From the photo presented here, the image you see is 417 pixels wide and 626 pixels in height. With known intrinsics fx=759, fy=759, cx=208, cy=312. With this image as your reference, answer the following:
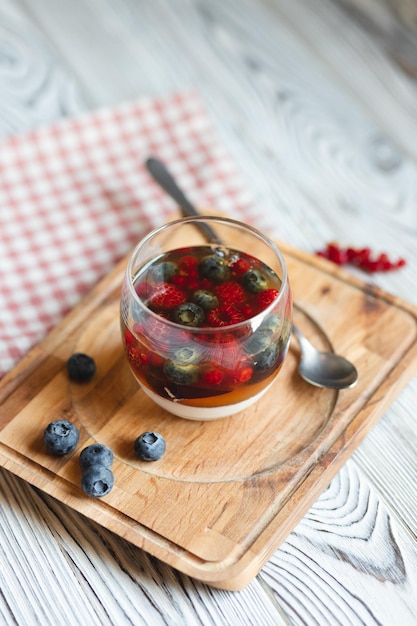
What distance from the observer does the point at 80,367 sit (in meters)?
1.23

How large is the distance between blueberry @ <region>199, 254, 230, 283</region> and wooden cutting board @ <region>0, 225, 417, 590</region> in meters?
0.22

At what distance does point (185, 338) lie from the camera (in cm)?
103

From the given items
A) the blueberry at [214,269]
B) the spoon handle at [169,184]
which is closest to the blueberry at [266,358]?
the blueberry at [214,269]

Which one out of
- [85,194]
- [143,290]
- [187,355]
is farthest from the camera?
[85,194]

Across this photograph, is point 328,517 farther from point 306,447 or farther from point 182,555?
point 182,555

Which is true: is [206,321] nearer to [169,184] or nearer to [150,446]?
[150,446]

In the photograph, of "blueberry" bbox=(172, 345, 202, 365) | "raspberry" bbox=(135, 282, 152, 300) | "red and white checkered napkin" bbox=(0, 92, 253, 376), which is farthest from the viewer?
"red and white checkered napkin" bbox=(0, 92, 253, 376)

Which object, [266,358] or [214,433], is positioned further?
[214,433]

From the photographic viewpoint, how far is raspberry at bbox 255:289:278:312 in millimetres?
1105

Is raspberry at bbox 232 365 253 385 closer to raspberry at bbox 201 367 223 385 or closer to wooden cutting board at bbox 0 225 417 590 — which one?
raspberry at bbox 201 367 223 385

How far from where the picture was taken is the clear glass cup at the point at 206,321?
1.04 metres

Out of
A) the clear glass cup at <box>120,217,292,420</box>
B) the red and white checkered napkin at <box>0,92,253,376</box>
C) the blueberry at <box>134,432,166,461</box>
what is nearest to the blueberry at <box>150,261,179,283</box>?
the clear glass cup at <box>120,217,292,420</box>

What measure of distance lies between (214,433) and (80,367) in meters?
0.24

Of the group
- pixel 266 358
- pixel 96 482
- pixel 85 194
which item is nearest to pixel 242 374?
pixel 266 358
